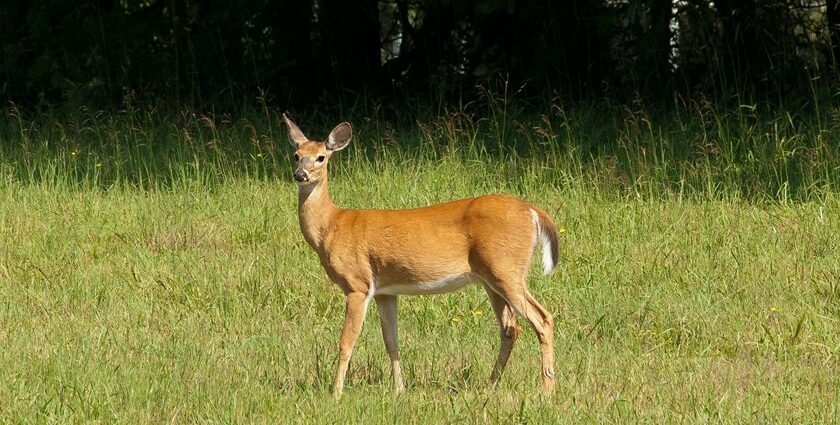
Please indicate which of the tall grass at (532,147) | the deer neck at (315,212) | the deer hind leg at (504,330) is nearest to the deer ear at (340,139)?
the deer neck at (315,212)

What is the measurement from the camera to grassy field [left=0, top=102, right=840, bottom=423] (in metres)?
5.04

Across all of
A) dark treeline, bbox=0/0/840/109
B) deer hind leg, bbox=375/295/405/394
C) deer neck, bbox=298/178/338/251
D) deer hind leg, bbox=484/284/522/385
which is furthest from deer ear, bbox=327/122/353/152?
dark treeline, bbox=0/0/840/109

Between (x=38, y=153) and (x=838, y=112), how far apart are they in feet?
18.4

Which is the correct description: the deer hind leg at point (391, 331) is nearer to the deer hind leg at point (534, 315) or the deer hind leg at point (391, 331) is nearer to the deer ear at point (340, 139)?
the deer hind leg at point (534, 315)

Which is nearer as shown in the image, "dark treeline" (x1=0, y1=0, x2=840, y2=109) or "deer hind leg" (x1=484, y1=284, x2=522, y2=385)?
"deer hind leg" (x1=484, y1=284, x2=522, y2=385)

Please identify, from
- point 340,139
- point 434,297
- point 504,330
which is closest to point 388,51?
point 434,297

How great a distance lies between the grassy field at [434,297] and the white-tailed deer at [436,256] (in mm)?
214

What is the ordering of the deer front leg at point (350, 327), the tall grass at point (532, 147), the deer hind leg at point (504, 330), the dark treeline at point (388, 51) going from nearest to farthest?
1. the deer front leg at point (350, 327)
2. the deer hind leg at point (504, 330)
3. the tall grass at point (532, 147)
4. the dark treeline at point (388, 51)

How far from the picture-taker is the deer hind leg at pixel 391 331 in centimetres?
527

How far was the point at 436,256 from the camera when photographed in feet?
17.1

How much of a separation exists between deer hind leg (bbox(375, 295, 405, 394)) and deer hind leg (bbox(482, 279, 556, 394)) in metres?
0.44

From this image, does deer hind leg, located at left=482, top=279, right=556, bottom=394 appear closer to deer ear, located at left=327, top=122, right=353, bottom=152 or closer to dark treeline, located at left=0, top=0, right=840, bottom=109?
deer ear, located at left=327, top=122, right=353, bottom=152

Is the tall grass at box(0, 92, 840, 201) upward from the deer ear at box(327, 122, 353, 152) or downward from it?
downward

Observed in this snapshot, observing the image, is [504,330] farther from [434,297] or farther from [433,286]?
[434,297]
